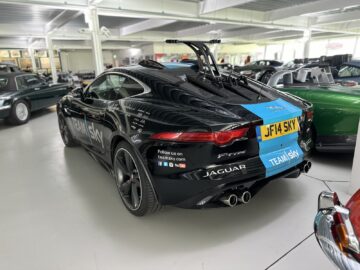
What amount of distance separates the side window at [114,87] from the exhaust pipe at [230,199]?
3.85ft

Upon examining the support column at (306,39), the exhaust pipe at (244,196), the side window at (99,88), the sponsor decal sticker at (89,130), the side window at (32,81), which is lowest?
the exhaust pipe at (244,196)

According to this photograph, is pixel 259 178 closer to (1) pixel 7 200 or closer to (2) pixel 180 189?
Result: (2) pixel 180 189

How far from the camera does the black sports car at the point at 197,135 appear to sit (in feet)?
5.80

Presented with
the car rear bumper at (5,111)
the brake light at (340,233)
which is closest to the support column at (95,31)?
the car rear bumper at (5,111)

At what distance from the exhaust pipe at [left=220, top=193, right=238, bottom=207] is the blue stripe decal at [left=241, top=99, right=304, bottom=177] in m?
0.33

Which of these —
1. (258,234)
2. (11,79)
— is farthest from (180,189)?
(11,79)

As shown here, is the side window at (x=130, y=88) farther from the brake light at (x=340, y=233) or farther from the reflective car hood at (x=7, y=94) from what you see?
the reflective car hood at (x=7, y=94)

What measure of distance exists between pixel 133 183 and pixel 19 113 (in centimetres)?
554

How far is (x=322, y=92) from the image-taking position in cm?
321

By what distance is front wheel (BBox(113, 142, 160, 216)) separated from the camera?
205cm

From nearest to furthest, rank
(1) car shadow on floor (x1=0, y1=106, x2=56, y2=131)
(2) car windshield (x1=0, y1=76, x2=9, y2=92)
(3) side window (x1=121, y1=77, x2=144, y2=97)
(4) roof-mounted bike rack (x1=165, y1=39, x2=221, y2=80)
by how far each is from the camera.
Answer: (3) side window (x1=121, y1=77, x2=144, y2=97), (4) roof-mounted bike rack (x1=165, y1=39, x2=221, y2=80), (2) car windshield (x1=0, y1=76, x2=9, y2=92), (1) car shadow on floor (x1=0, y1=106, x2=56, y2=131)

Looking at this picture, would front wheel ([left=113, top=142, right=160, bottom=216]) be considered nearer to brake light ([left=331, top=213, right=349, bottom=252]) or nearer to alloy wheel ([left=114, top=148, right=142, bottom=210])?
alloy wheel ([left=114, top=148, right=142, bottom=210])

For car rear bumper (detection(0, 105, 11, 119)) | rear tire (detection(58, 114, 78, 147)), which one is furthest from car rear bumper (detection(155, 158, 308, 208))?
car rear bumper (detection(0, 105, 11, 119))

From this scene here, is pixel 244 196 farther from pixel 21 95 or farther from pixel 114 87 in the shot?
pixel 21 95
